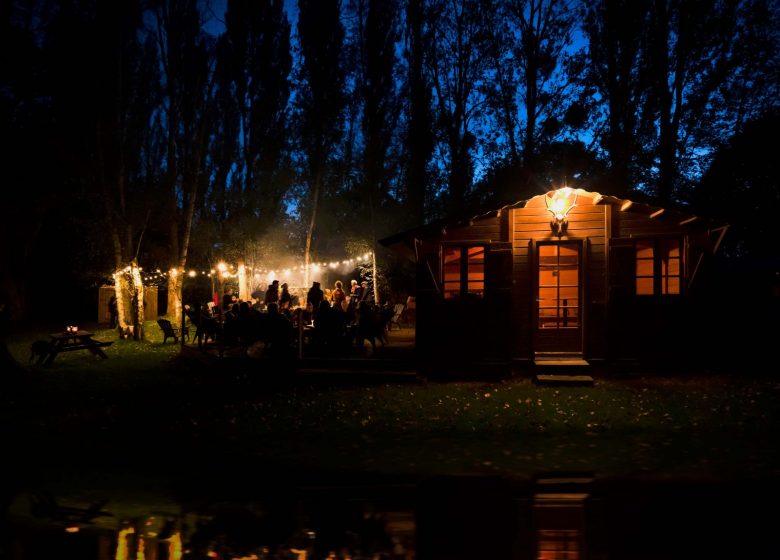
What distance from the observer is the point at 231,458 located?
6.02 m

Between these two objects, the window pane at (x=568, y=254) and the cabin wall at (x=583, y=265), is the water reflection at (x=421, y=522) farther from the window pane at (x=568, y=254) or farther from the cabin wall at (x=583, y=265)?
the window pane at (x=568, y=254)

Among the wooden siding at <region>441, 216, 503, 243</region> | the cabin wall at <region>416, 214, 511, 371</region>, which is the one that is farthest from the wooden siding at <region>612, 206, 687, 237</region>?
the wooden siding at <region>441, 216, 503, 243</region>

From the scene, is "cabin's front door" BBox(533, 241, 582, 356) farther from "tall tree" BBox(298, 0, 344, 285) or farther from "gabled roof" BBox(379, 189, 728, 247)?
"tall tree" BBox(298, 0, 344, 285)

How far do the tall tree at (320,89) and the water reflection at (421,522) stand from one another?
24374mm

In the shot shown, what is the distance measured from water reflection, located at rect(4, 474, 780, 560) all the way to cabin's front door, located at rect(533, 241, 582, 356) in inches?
251

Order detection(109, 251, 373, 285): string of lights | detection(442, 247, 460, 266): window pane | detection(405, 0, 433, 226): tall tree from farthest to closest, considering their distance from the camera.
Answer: detection(405, 0, 433, 226): tall tree → detection(109, 251, 373, 285): string of lights → detection(442, 247, 460, 266): window pane

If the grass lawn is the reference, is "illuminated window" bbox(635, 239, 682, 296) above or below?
above

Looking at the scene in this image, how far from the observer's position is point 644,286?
1103cm

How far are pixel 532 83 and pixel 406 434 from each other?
69.3 ft

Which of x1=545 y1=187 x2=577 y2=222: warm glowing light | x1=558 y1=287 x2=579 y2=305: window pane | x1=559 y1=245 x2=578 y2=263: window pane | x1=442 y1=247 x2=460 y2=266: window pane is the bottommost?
x1=558 y1=287 x2=579 y2=305: window pane

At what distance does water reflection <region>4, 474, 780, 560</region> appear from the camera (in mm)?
3834

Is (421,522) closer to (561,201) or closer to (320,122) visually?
(561,201)

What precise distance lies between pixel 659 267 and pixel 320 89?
21845 mm

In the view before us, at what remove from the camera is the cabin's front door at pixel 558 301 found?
1126 cm
